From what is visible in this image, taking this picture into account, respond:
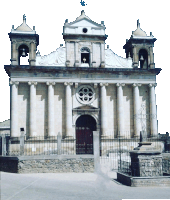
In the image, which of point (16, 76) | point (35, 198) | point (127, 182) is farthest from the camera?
point (16, 76)

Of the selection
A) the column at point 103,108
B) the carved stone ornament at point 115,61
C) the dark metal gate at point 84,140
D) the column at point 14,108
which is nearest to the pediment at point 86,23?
the carved stone ornament at point 115,61

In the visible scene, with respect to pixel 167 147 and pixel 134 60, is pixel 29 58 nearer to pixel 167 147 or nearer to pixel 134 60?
pixel 134 60

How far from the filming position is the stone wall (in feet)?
62.4

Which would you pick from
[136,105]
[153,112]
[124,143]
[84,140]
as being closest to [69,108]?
[84,140]

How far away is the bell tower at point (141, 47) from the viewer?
2836 cm

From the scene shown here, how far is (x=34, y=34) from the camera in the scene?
26906 mm

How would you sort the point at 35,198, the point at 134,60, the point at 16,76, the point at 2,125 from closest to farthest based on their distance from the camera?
1. the point at 35,198
2. the point at 16,76
3. the point at 134,60
4. the point at 2,125

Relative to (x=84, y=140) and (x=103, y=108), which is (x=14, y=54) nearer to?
(x=103, y=108)

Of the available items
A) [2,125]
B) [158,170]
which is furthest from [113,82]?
[2,125]

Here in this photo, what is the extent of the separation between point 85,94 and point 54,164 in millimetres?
9774

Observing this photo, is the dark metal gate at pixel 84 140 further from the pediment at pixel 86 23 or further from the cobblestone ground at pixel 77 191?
the cobblestone ground at pixel 77 191

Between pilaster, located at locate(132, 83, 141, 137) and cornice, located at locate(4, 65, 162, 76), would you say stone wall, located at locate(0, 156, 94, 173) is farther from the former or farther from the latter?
cornice, located at locate(4, 65, 162, 76)

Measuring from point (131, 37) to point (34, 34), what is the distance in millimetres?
9357

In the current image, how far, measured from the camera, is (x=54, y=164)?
62.8ft
